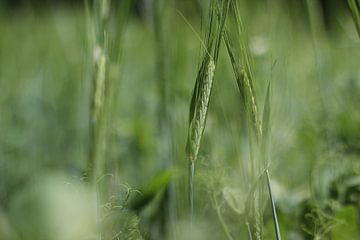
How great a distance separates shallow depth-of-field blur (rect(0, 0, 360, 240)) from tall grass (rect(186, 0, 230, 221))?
0.07 feet

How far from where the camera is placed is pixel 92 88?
0.37 m

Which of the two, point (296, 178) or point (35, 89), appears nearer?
point (296, 178)

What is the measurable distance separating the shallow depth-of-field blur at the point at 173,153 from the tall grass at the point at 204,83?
2 centimetres

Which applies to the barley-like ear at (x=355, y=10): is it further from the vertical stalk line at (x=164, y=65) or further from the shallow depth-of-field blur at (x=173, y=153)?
the vertical stalk line at (x=164, y=65)

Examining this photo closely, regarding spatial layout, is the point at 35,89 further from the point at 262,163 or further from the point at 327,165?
the point at 262,163

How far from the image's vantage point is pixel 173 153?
0.56 meters

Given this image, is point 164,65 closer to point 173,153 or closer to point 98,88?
point 173,153

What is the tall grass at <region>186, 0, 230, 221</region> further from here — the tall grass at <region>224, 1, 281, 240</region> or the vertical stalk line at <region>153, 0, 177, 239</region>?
the vertical stalk line at <region>153, 0, 177, 239</region>

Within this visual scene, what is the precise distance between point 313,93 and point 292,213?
489mm

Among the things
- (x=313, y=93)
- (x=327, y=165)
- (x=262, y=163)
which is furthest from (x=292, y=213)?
(x=313, y=93)

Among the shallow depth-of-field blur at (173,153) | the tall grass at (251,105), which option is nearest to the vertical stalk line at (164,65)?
the shallow depth-of-field blur at (173,153)

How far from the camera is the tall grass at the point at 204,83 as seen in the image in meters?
0.41

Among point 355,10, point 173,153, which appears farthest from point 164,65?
point 355,10

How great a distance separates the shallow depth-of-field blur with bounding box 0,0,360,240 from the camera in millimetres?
433
